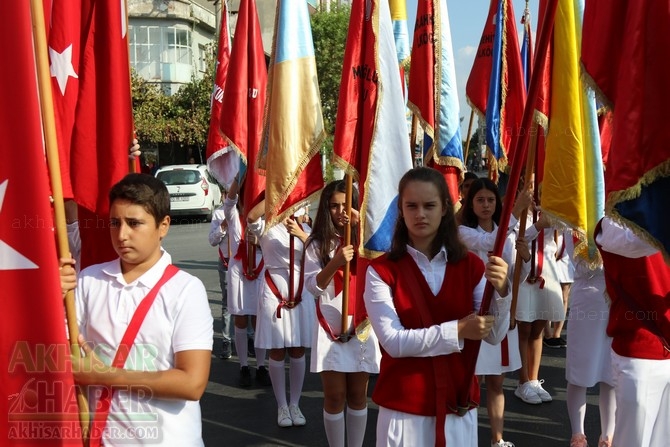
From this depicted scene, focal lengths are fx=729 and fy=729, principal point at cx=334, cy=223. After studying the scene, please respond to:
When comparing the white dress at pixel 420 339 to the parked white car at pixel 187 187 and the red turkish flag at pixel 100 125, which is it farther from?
the parked white car at pixel 187 187

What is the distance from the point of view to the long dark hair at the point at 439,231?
3307 mm

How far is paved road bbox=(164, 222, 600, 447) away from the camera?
578 centimetres

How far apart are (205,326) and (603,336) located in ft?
11.6

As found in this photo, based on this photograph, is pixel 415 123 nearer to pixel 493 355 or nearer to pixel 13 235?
pixel 493 355

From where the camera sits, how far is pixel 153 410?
2.68 meters

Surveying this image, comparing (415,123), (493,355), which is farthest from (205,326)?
(415,123)

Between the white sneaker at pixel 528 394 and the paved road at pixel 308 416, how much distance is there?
0.07 m

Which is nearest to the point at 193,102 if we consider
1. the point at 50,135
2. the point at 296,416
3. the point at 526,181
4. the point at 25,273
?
the point at 296,416

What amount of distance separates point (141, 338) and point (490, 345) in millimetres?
3333

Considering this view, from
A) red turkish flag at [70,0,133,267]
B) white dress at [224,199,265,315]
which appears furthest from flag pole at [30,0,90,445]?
white dress at [224,199,265,315]

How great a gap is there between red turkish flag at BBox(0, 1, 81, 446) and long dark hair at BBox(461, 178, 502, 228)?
13.8 feet

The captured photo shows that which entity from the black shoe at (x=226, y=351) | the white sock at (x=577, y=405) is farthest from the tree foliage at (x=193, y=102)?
the white sock at (x=577, y=405)

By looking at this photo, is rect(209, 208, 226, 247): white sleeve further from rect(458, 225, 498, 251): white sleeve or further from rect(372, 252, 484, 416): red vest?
rect(372, 252, 484, 416): red vest

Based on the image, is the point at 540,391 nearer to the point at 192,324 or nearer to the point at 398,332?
the point at 398,332
